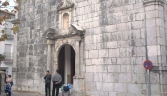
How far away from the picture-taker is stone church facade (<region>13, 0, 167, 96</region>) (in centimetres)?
838

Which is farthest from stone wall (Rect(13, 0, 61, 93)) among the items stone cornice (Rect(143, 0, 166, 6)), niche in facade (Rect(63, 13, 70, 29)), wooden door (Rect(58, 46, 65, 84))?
stone cornice (Rect(143, 0, 166, 6))

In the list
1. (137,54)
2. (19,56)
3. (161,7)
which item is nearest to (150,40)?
(137,54)

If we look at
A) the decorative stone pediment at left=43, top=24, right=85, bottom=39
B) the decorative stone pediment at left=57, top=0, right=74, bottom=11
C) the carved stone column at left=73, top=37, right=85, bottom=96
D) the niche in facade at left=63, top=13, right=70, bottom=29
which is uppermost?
the decorative stone pediment at left=57, top=0, right=74, bottom=11

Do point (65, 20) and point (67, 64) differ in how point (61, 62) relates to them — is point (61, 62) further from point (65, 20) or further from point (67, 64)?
point (65, 20)

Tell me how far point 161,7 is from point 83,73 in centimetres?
443

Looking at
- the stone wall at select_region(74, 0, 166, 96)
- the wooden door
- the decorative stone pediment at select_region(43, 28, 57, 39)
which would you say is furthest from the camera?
the wooden door

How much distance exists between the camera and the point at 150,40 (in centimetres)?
834

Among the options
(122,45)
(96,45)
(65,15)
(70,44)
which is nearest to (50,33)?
(65,15)

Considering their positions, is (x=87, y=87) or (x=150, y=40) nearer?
(x=150, y=40)

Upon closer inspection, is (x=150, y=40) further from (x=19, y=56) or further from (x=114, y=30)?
(x=19, y=56)

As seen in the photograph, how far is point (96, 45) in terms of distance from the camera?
1010 cm

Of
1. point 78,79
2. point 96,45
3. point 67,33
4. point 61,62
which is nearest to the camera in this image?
point 96,45

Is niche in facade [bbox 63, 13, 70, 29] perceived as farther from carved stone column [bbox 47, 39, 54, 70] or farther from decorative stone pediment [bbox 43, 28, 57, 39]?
carved stone column [bbox 47, 39, 54, 70]

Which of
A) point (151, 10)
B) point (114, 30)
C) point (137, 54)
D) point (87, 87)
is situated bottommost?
point (87, 87)
